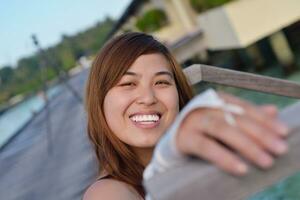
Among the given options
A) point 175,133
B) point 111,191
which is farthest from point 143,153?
point 175,133

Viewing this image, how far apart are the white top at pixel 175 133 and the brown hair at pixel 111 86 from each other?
1034mm

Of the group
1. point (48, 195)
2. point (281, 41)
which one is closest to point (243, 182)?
point (48, 195)

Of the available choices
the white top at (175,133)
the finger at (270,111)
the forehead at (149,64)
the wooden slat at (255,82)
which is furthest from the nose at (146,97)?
the finger at (270,111)

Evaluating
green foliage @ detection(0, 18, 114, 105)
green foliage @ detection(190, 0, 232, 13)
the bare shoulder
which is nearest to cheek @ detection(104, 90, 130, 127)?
the bare shoulder

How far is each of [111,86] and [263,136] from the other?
1286 millimetres

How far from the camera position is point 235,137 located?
→ 703mm

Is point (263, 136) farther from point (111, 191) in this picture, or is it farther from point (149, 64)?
point (149, 64)

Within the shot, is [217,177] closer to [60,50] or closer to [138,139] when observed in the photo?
[138,139]

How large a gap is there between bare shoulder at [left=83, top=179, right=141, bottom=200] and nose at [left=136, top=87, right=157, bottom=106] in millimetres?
300

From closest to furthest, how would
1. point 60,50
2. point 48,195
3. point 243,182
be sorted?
point 243,182 < point 48,195 < point 60,50

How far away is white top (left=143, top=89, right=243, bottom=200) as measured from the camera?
0.74 metres

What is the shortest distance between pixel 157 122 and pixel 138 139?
0.29 ft

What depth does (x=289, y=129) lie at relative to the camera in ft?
2.34

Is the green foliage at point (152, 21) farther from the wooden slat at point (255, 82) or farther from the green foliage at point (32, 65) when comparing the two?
the green foliage at point (32, 65)
